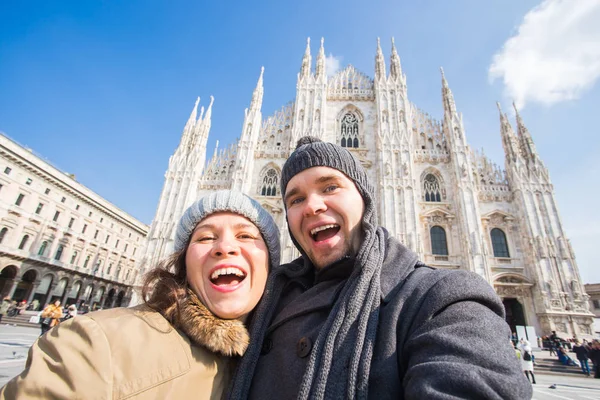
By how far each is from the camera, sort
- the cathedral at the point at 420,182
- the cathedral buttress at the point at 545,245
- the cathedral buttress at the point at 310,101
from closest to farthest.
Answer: the cathedral buttress at the point at 545,245 < the cathedral at the point at 420,182 < the cathedral buttress at the point at 310,101

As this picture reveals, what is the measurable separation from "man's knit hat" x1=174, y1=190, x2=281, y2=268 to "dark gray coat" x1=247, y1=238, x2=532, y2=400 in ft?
1.83

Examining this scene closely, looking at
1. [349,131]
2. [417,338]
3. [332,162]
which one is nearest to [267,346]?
[417,338]

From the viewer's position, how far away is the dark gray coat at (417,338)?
0.77 m

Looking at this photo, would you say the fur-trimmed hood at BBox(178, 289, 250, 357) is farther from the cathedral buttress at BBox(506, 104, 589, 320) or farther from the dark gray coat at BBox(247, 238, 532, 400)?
the cathedral buttress at BBox(506, 104, 589, 320)

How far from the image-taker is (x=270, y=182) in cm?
1847

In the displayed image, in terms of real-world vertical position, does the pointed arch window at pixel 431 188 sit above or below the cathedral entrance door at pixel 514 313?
above

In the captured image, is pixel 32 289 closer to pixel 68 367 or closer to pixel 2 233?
pixel 2 233

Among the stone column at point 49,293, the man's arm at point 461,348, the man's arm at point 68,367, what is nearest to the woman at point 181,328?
the man's arm at point 68,367

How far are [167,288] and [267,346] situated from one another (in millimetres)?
616

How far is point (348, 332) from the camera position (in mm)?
1122

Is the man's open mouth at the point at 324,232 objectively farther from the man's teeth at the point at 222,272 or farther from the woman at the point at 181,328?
the man's teeth at the point at 222,272

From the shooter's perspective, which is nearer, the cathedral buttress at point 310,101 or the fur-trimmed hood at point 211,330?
the fur-trimmed hood at point 211,330

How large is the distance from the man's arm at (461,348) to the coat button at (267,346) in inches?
25.5

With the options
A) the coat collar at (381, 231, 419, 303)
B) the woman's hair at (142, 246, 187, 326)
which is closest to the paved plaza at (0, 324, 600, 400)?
the woman's hair at (142, 246, 187, 326)
